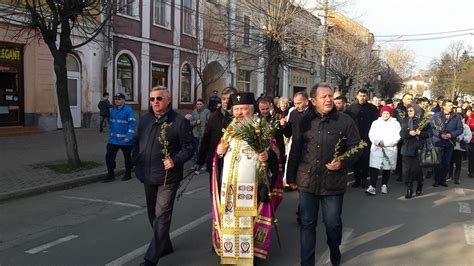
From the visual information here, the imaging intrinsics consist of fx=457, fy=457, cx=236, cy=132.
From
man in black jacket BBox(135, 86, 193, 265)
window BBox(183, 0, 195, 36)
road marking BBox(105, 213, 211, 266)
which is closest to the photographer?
man in black jacket BBox(135, 86, 193, 265)

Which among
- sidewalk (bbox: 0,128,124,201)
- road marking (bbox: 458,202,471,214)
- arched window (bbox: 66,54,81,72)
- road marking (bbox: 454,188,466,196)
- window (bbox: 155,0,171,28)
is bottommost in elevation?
road marking (bbox: 454,188,466,196)

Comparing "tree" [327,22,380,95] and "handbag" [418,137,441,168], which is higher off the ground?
"tree" [327,22,380,95]

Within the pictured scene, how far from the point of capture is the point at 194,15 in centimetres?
2570

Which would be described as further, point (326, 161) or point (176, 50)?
point (176, 50)

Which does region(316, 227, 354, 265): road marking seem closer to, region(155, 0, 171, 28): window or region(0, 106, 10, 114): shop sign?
region(0, 106, 10, 114): shop sign

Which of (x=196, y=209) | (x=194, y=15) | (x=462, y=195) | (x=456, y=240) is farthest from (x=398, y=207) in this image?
(x=194, y=15)

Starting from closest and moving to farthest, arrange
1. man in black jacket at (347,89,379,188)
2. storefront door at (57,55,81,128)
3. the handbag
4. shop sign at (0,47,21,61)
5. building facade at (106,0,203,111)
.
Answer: the handbag
man in black jacket at (347,89,379,188)
shop sign at (0,47,21,61)
storefront door at (57,55,81,128)
building facade at (106,0,203,111)

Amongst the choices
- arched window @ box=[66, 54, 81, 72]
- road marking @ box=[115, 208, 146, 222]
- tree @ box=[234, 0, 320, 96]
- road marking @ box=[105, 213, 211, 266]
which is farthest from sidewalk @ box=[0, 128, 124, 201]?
tree @ box=[234, 0, 320, 96]

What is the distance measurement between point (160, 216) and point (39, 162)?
7.28m

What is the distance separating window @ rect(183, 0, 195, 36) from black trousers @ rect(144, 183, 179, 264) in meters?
21.3

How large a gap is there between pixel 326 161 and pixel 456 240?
2.86 metres

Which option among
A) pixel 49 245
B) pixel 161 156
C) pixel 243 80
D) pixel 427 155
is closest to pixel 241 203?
pixel 161 156

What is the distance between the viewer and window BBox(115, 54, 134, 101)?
20828mm

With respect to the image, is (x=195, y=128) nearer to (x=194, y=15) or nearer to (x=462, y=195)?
(x=462, y=195)
